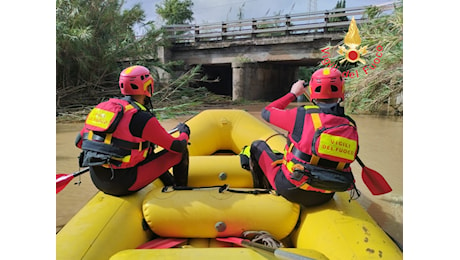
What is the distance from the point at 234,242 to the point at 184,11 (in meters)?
10.2

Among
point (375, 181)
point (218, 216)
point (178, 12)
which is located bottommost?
point (218, 216)

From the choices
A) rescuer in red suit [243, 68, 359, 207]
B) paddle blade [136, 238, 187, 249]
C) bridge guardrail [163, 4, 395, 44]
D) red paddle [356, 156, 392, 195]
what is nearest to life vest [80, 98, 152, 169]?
paddle blade [136, 238, 187, 249]

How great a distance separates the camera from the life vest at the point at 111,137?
1367mm

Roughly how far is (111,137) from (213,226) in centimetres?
58

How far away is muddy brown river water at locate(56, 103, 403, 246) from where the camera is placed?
2.35 m

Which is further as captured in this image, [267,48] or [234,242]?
[267,48]

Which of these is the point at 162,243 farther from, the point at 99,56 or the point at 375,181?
the point at 99,56

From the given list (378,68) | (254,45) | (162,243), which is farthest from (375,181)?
(254,45)

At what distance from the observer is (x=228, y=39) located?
8.68 meters

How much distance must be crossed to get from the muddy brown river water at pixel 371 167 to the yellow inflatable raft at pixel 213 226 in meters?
0.33

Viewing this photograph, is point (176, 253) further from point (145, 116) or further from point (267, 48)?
point (267, 48)

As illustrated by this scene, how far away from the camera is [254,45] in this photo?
328 inches

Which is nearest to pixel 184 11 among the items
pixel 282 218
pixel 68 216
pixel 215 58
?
pixel 215 58

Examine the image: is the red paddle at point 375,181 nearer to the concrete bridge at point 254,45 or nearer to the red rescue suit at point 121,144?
the red rescue suit at point 121,144
